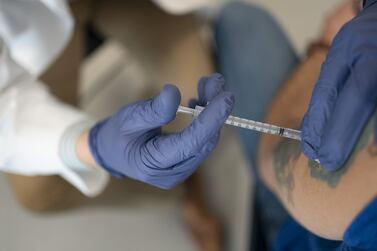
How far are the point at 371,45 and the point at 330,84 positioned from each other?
0.18 feet

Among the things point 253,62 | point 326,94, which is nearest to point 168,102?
point 326,94

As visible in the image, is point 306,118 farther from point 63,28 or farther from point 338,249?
point 63,28

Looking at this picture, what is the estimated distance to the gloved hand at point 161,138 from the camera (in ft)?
1.74

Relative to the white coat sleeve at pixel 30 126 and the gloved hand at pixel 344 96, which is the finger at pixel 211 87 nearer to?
the gloved hand at pixel 344 96

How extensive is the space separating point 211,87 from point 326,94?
135 millimetres

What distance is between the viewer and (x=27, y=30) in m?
0.80

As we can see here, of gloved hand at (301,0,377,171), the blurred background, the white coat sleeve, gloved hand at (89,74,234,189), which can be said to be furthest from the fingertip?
the blurred background

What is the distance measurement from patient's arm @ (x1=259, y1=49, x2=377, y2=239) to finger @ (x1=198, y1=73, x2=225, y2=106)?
5.1 inches

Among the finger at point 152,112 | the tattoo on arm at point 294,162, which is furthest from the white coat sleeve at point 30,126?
the tattoo on arm at point 294,162

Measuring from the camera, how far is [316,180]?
1.85 ft

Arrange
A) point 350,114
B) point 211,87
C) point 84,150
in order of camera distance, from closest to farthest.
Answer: point 350,114 → point 211,87 → point 84,150

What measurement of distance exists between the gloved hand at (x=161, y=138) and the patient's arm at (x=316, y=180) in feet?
0.39

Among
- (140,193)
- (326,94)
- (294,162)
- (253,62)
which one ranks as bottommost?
(140,193)

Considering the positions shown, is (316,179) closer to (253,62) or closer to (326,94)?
(326,94)
